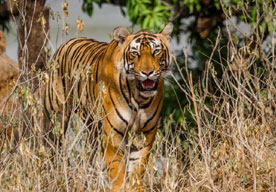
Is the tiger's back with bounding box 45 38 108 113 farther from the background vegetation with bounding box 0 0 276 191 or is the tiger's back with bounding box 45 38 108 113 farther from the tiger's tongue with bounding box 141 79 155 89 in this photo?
the tiger's tongue with bounding box 141 79 155 89

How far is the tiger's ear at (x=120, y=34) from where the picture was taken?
500cm

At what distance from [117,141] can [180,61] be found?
3.74 meters

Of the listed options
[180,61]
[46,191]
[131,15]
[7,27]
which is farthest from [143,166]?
[7,27]

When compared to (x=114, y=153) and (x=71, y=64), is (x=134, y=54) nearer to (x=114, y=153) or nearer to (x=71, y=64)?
(x=114, y=153)

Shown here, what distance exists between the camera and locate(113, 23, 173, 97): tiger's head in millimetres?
4754

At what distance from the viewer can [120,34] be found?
504 centimetres

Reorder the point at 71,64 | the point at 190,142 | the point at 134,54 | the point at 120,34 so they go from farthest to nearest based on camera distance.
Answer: the point at 71,64 < the point at 190,142 < the point at 120,34 < the point at 134,54

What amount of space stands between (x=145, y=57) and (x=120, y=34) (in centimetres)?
34

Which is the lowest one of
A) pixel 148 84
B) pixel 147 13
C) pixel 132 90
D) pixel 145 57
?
pixel 132 90

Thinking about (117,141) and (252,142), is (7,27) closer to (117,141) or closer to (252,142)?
(117,141)

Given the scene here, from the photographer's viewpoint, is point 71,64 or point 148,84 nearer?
point 148,84

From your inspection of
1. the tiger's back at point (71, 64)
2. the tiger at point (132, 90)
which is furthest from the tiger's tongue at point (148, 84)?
the tiger's back at point (71, 64)

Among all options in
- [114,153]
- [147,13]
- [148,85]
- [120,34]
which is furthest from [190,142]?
[147,13]

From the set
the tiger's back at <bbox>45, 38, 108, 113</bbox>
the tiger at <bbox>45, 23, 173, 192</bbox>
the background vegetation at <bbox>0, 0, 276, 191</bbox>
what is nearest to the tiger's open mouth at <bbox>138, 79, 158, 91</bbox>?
the tiger at <bbox>45, 23, 173, 192</bbox>
